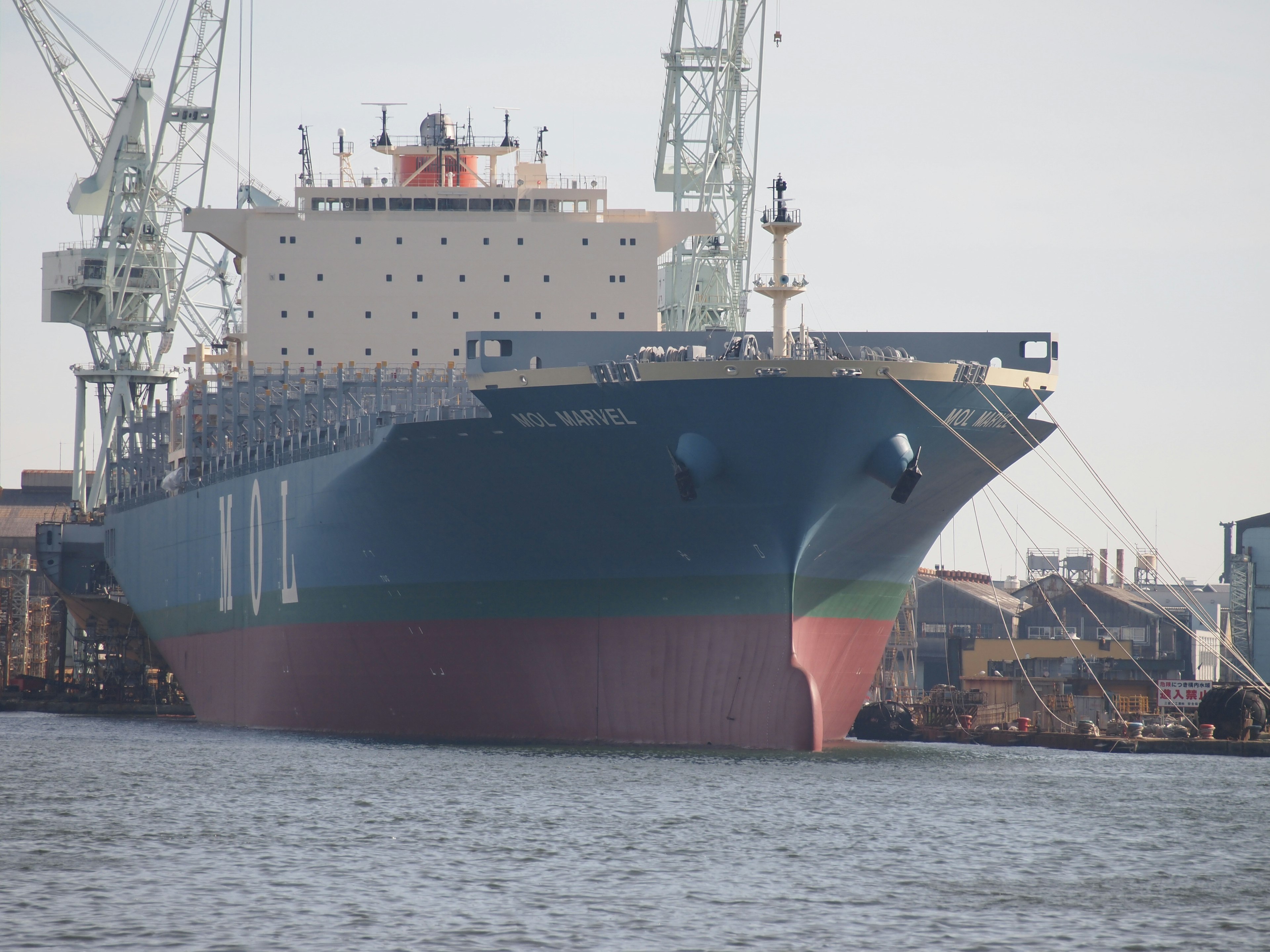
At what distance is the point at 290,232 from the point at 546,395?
561 inches

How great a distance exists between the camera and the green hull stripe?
2619 centimetres

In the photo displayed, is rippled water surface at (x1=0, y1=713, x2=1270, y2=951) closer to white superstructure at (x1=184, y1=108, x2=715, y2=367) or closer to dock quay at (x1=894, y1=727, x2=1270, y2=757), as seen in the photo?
dock quay at (x1=894, y1=727, x2=1270, y2=757)

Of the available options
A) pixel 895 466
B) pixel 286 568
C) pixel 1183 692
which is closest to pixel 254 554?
pixel 286 568

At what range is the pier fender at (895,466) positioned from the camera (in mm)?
25625

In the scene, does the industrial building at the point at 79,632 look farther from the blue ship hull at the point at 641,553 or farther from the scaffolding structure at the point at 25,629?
the blue ship hull at the point at 641,553

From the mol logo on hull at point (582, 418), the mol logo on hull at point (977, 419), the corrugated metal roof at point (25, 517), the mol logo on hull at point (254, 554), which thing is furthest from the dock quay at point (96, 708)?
the corrugated metal roof at point (25, 517)

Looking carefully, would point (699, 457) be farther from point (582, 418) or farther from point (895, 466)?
point (895, 466)

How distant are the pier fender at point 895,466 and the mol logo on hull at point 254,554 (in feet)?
41.7

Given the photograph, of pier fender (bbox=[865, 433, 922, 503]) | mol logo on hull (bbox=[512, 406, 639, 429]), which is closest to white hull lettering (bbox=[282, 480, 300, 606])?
mol logo on hull (bbox=[512, 406, 639, 429])

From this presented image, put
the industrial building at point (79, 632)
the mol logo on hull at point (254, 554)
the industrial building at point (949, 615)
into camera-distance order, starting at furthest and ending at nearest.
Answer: the industrial building at point (949, 615), the industrial building at point (79, 632), the mol logo on hull at point (254, 554)

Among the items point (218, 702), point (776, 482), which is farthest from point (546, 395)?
point (218, 702)

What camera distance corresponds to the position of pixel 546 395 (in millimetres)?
26234

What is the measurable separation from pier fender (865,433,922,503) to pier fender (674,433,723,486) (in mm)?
2313

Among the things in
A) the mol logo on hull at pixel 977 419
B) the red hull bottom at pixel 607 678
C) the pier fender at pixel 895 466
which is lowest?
the red hull bottom at pixel 607 678
